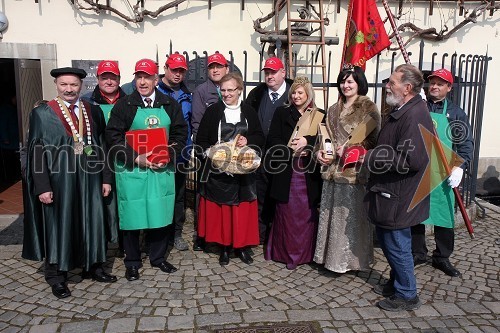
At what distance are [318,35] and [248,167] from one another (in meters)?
5.30

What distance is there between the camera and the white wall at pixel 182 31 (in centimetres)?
782

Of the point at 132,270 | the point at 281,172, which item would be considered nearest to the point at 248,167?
the point at 281,172

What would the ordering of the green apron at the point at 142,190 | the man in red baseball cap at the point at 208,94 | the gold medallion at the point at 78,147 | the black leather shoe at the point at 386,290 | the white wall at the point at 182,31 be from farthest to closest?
the white wall at the point at 182,31
the man in red baseball cap at the point at 208,94
the green apron at the point at 142,190
the black leather shoe at the point at 386,290
the gold medallion at the point at 78,147

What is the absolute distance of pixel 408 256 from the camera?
3.63 metres

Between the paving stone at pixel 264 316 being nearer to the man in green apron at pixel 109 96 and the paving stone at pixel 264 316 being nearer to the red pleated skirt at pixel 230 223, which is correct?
the red pleated skirt at pixel 230 223

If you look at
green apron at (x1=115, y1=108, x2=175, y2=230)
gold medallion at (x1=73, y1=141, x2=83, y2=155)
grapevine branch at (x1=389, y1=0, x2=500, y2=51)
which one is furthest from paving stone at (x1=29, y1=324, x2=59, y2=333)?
grapevine branch at (x1=389, y1=0, x2=500, y2=51)

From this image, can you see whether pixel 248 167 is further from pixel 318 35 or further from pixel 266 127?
pixel 318 35

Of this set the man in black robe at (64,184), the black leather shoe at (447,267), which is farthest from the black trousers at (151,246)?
the black leather shoe at (447,267)

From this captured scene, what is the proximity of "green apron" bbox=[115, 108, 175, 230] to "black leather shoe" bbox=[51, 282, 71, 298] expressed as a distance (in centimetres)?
68

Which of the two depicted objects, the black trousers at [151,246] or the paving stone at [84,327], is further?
the black trousers at [151,246]

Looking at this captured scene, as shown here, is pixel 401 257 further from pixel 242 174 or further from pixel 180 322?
pixel 180 322

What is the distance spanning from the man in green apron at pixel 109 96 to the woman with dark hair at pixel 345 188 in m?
1.91

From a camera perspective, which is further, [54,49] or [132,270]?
[54,49]

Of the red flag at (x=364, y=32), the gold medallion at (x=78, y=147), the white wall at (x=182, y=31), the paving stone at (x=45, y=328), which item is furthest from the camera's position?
the white wall at (x=182, y=31)
